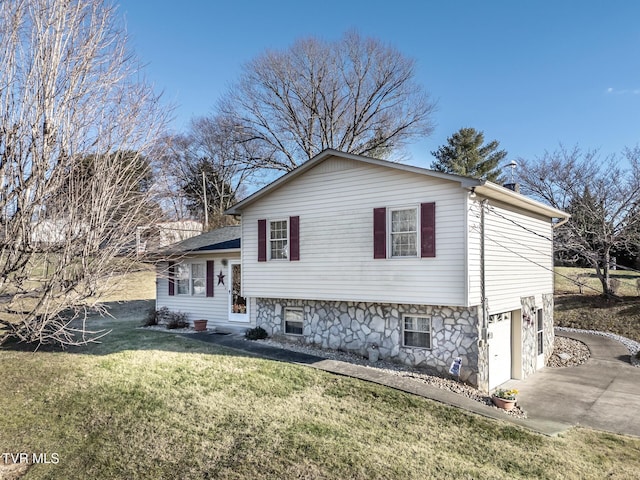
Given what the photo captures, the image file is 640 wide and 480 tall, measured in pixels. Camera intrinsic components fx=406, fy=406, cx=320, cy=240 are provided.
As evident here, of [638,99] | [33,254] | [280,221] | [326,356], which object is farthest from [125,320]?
[638,99]

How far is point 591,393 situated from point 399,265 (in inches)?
219

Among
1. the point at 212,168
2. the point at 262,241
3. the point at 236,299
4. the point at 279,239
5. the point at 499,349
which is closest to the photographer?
the point at 499,349

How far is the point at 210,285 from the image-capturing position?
47.8ft

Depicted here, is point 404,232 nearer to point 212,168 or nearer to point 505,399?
point 505,399

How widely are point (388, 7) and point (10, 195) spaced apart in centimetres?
1674

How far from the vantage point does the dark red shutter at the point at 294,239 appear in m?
11.3

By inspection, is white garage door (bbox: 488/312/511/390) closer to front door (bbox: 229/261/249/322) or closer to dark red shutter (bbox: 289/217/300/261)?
dark red shutter (bbox: 289/217/300/261)

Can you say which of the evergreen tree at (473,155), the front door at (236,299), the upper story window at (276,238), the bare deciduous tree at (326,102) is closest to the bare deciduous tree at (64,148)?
the upper story window at (276,238)

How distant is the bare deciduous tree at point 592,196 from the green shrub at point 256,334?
14661 millimetres

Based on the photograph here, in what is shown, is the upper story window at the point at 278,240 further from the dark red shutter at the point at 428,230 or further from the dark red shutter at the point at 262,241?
the dark red shutter at the point at 428,230

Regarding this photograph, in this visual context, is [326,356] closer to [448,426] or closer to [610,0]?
[448,426]

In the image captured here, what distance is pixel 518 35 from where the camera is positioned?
564 inches

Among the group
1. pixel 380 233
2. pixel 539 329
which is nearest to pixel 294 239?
pixel 380 233

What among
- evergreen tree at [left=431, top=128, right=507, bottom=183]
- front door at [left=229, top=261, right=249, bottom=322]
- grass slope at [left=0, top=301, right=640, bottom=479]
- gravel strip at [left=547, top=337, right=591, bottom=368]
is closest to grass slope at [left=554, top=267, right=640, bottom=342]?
gravel strip at [left=547, top=337, right=591, bottom=368]
